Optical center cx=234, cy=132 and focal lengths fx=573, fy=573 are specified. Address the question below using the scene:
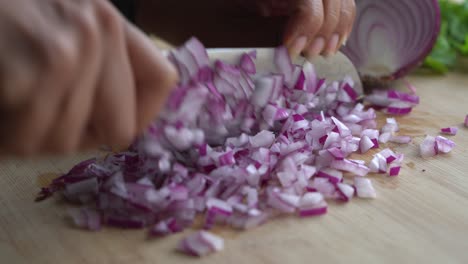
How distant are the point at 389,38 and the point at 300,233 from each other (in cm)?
94

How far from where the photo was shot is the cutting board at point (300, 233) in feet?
3.07

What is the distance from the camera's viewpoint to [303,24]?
134 cm

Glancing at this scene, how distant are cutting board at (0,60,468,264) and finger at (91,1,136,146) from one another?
255mm

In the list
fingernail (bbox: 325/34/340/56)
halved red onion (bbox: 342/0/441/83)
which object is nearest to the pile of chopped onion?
fingernail (bbox: 325/34/340/56)

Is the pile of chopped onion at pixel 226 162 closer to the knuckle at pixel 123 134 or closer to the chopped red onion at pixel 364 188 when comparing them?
the chopped red onion at pixel 364 188

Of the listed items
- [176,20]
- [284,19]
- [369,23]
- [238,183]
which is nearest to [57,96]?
[238,183]

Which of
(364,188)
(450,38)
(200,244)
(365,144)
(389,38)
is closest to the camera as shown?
(200,244)

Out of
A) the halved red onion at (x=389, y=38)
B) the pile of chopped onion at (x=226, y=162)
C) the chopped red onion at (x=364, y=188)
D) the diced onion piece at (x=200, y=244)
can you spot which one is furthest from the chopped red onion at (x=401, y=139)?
the diced onion piece at (x=200, y=244)

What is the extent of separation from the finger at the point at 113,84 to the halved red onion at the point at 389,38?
110cm

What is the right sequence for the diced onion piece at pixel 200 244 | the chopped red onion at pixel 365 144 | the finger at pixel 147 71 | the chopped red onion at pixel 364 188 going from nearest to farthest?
the finger at pixel 147 71, the diced onion piece at pixel 200 244, the chopped red onion at pixel 364 188, the chopped red onion at pixel 365 144

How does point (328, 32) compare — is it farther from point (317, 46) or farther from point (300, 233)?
point (300, 233)

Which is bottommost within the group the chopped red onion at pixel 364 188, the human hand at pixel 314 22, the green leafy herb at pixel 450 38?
the chopped red onion at pixel 364 188

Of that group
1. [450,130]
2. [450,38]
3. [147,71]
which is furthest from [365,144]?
[450,38]

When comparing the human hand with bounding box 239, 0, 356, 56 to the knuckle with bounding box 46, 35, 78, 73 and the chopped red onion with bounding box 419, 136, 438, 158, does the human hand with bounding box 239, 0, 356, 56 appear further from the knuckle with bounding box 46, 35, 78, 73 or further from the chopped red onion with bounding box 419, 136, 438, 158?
the knuckle with bounding box 46, 35, 78, 73
